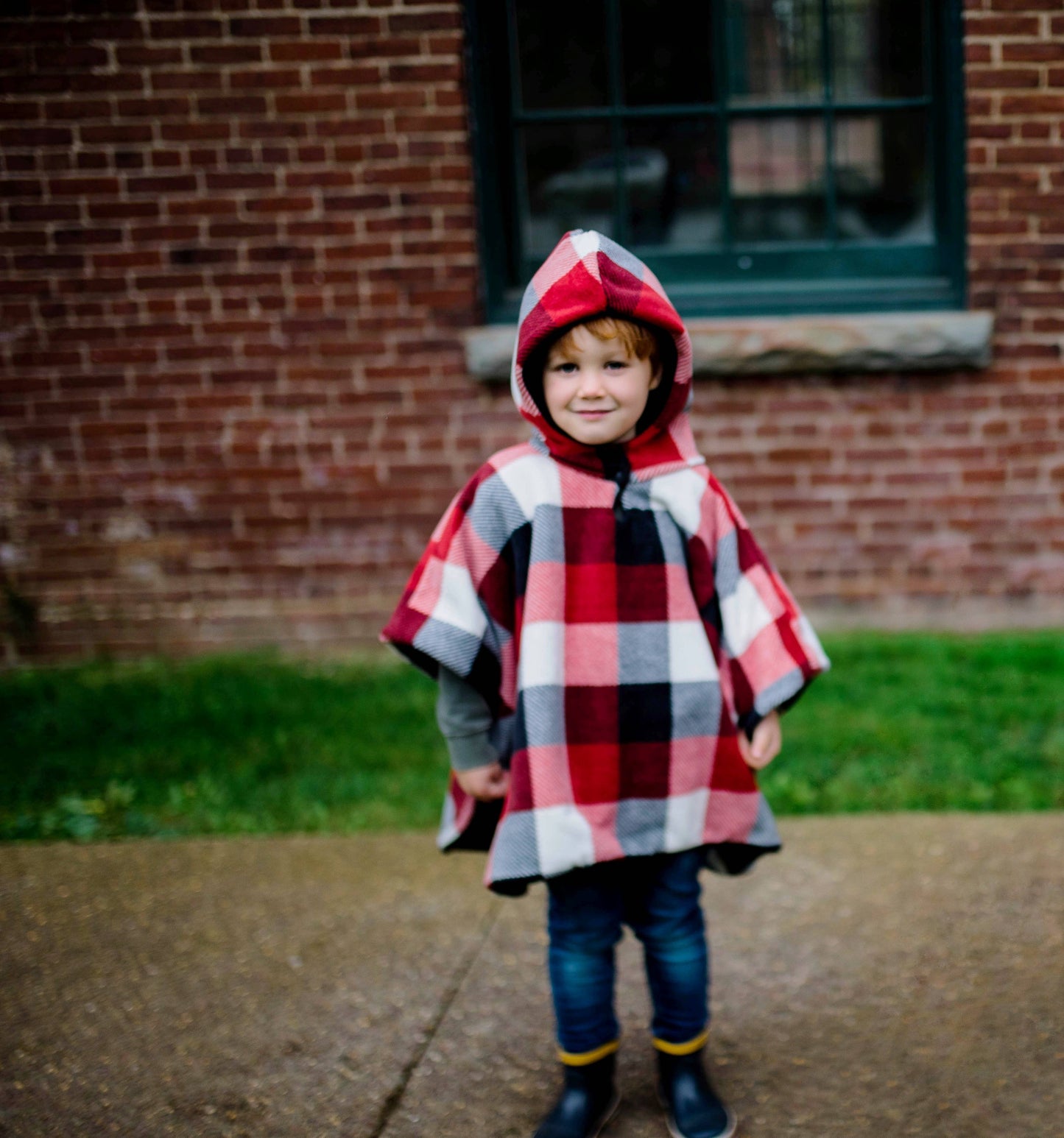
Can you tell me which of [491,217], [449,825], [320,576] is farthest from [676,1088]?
[491,217]

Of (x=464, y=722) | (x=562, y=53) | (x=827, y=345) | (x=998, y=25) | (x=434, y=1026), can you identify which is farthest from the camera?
(x=562, y=53)

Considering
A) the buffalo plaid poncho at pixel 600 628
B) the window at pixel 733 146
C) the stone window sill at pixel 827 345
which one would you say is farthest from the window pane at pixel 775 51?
the buffalo plaid poncho at pixel 600 628

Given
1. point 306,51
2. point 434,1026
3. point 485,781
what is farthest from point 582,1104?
point 306,51

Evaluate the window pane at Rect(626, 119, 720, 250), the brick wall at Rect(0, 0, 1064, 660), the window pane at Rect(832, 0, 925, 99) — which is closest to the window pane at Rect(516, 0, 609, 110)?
the window pane at Rect(626, 119, 720, 250)

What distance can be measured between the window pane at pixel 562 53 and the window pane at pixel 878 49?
2.84 ft

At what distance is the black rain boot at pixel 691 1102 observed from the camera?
209 centimetres

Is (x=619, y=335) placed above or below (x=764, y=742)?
above

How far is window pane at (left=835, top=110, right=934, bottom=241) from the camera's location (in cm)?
456

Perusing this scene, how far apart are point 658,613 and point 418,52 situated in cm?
303

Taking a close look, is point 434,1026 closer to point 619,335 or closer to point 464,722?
point 464,722

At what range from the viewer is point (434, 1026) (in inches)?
98.2

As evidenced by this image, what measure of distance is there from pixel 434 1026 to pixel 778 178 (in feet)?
11.2

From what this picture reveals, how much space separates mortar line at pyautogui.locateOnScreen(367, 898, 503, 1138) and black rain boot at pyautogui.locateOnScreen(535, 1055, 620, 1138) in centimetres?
29

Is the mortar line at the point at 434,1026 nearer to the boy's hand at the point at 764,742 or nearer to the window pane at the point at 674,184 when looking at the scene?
the boy's hand at the point at 764,742
